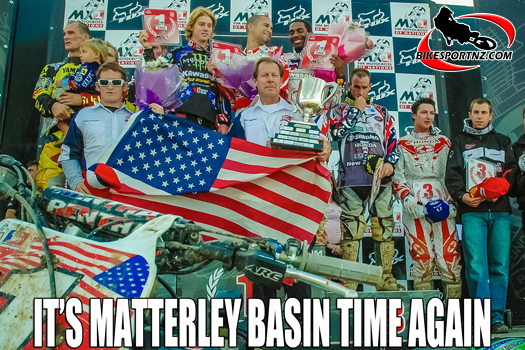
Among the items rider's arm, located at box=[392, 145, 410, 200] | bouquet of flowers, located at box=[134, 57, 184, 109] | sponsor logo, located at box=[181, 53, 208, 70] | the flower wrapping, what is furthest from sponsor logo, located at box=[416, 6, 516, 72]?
bouquet of flowers, located at box=[134, 57, 184, 109]

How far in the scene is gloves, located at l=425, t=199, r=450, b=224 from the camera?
14.2 feet

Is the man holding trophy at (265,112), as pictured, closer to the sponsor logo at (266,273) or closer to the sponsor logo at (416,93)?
the sponsor logo at (266,273)

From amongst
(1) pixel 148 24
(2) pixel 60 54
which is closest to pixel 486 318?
(1) pixel 148 24

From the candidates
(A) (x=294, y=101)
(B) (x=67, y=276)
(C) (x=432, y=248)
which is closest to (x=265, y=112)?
(A) (x=294, y=101)

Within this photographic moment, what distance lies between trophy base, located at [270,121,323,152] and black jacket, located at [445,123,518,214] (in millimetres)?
1803

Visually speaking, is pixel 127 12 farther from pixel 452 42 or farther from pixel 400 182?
pixel 452 42

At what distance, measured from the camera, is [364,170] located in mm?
4480

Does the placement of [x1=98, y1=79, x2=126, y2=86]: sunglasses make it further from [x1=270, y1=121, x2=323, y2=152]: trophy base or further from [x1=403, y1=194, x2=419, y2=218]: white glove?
[x1=403, y1=194, x2=419, y2=218]: white glove

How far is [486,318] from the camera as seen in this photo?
2.69 m

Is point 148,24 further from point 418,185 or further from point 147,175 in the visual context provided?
point 418,185

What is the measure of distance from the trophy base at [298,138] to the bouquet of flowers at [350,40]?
1.27 metres

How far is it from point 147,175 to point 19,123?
121 inches

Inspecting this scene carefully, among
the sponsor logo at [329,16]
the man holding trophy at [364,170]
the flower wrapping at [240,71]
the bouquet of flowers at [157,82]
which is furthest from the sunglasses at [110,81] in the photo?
the sponsor logo at [329,16]

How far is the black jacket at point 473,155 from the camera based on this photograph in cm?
449
